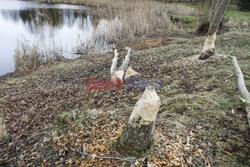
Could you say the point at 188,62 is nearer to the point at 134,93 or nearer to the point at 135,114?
the point at 134,93

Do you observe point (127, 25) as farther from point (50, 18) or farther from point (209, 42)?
point (209, 42)

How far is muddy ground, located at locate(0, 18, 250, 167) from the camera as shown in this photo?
2.00 metres

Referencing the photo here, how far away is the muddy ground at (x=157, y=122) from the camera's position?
1999mm

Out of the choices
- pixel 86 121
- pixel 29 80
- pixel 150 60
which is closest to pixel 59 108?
pixel 86 121

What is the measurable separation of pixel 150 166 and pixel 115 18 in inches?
438

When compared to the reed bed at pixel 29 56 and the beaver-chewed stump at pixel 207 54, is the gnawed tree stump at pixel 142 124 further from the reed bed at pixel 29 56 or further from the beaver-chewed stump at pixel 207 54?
the reed bed at pixel 29 56

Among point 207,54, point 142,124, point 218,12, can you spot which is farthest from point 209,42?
point 142,124

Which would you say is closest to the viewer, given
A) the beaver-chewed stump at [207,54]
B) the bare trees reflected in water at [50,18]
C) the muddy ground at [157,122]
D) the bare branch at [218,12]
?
the muddy ground at [157,122]

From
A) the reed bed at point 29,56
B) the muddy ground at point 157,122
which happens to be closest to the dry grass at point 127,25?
the reed bed at point 29,56

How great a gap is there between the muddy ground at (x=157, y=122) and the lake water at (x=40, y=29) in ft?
14.5

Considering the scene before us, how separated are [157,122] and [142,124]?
0.73 m

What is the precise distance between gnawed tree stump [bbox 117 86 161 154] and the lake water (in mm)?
7503

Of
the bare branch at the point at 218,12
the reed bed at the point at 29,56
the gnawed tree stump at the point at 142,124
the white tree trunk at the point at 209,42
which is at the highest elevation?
the bare branch at the point at 218,12

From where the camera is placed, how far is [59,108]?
376cm
